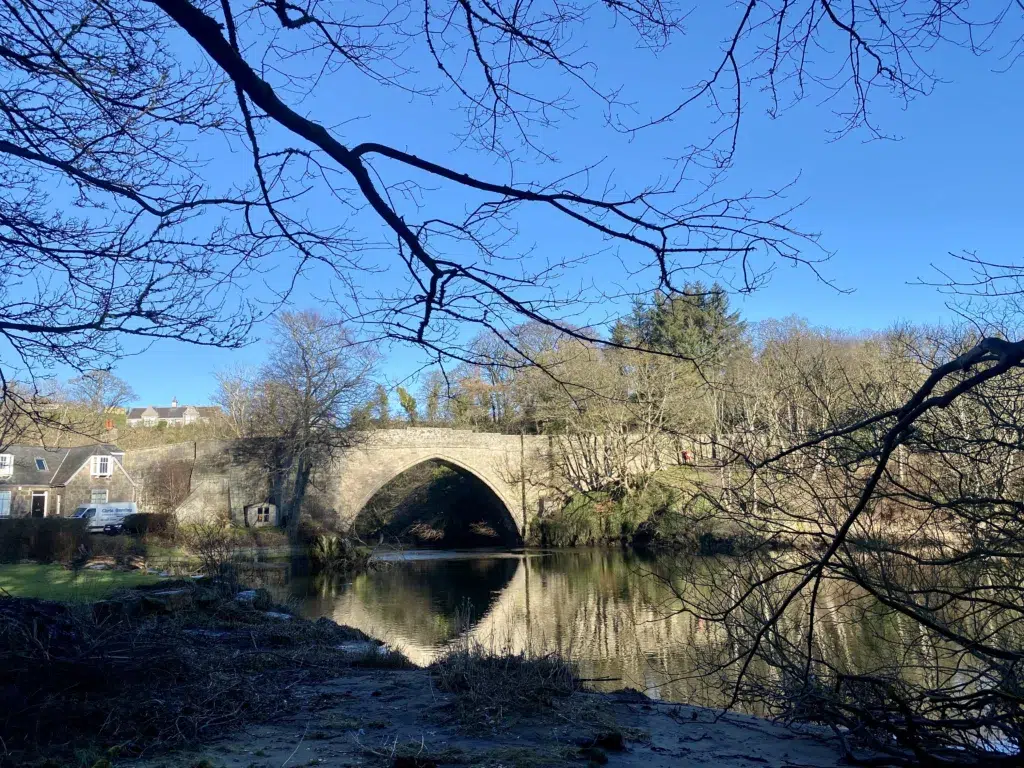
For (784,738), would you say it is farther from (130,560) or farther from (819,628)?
(130,560)

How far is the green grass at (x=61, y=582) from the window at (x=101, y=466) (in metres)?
19.6

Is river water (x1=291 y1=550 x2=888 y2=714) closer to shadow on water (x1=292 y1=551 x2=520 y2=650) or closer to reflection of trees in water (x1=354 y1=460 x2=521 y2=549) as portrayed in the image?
shadow on water (x1=292 y1=551 x2=520 y2=650)

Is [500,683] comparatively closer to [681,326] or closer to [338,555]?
[681,326]

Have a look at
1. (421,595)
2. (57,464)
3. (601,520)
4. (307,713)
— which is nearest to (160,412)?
(57,464)

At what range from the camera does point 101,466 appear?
31125 millimetres

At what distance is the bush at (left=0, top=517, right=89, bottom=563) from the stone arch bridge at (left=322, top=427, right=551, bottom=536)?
37.0 ft

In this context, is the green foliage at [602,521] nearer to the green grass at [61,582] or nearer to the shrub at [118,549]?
the shrub at [118,549]

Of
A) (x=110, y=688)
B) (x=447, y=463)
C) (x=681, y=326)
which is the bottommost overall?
(x=110, y=688)

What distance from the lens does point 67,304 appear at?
4.52 meters

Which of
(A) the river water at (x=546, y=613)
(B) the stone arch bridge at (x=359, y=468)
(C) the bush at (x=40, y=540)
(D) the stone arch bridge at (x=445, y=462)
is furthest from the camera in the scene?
(D) the stone arch bridge at (x=445, y=462)

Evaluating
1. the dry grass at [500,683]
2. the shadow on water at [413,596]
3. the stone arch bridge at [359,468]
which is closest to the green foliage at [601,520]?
the stone arch bridge at [359,468]

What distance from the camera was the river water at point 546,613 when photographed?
26.9 feet

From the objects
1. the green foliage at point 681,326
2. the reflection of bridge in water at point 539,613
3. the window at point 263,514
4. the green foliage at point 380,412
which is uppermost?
the green foliage at point 380,412

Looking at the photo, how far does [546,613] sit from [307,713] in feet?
31.7
